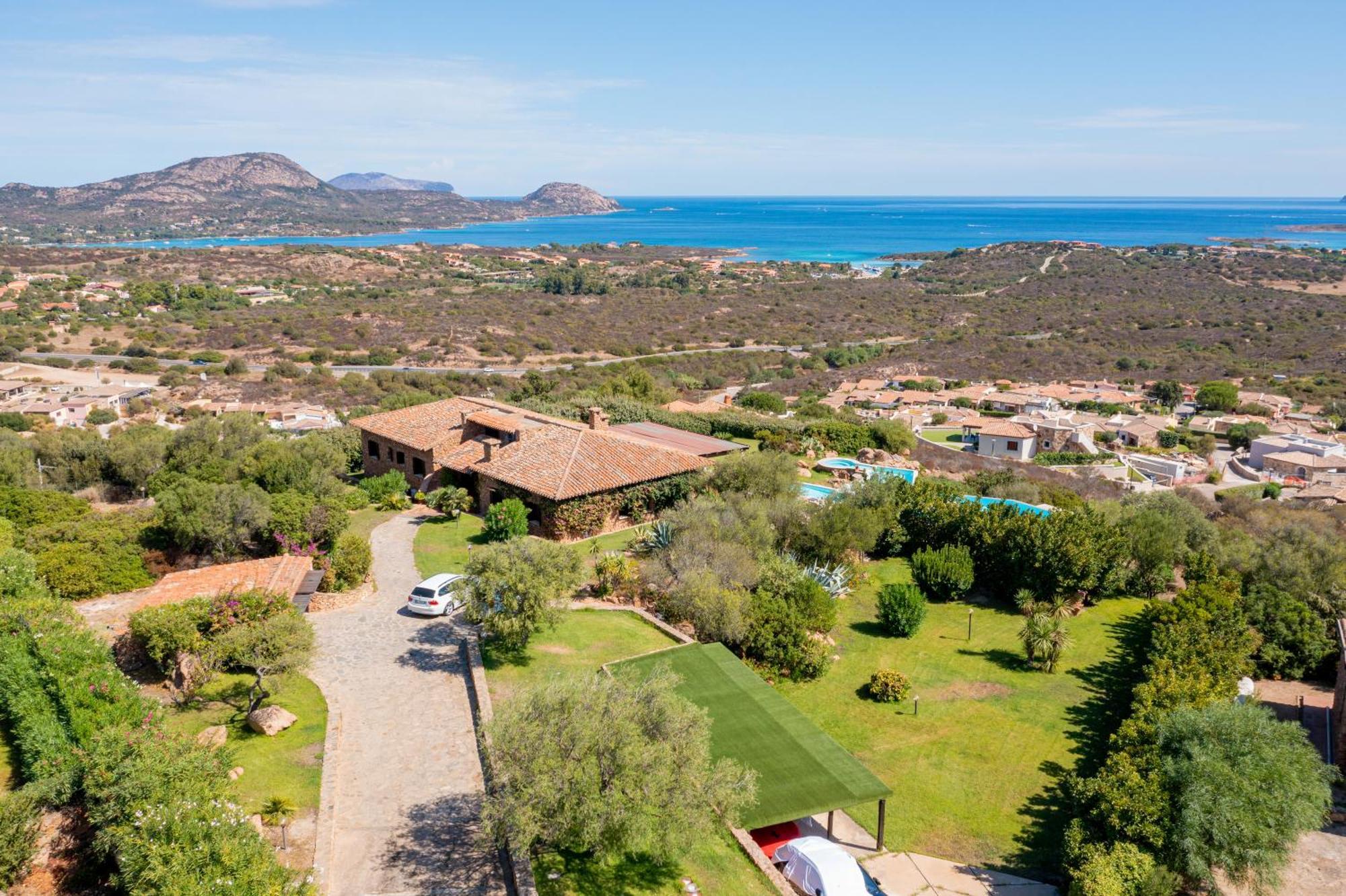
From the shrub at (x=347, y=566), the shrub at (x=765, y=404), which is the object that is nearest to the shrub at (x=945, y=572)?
the shrub at (x=347, y=566)

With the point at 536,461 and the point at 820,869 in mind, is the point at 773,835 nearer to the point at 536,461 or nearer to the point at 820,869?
the point at 820,869

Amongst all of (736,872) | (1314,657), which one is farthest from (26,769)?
(1314,657)

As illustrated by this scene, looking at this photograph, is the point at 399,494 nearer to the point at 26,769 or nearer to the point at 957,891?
the point at 26,769

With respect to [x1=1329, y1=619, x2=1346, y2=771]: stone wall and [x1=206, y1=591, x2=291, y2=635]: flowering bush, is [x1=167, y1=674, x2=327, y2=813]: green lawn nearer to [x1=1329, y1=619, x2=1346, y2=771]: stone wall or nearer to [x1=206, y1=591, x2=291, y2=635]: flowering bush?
[x1=206, y1=591, x2=291, y2=635]: flowering bush

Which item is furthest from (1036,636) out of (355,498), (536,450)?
(355,498)

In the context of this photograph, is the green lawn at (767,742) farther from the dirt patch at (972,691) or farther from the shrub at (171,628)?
the shrub at (171,628)
